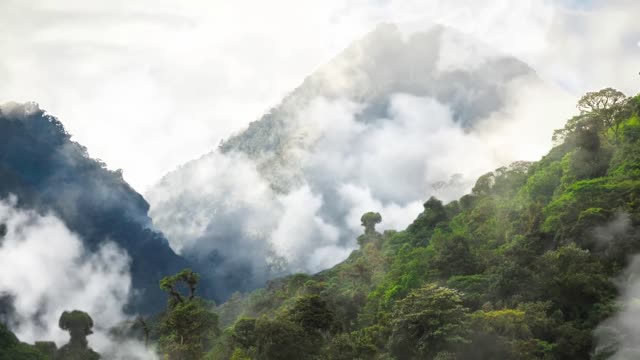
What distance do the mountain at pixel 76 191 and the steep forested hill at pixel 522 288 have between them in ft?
168

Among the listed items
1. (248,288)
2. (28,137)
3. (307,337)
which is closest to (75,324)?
(307,337)

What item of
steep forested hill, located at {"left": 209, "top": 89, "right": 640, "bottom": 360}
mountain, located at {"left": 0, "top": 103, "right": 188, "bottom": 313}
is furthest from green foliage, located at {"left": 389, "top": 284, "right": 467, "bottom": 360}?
mountain, located at {"left": 0, "top": 103, "right": 188, "bottom": 313}

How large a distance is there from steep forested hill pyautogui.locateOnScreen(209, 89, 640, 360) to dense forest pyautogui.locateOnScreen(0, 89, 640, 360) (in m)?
0.12

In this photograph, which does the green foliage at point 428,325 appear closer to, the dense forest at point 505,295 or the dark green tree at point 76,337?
the dense forest at point 505,295

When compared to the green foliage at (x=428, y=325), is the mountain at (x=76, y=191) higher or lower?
higher

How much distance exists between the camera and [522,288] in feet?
181

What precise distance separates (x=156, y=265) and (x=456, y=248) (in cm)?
8329

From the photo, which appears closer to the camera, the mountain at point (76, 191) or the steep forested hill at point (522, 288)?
the steep forested hill at point (522, 288)

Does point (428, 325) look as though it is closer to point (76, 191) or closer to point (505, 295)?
point (505, 295)

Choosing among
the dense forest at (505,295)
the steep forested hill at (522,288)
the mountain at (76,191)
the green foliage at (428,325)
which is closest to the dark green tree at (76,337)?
the dense forest at (505,295)

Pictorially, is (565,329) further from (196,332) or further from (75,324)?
(75,324)

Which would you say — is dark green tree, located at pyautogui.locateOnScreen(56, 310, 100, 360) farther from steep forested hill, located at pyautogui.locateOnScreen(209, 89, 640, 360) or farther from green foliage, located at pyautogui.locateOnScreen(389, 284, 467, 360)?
green foliage, located at pyautogui.locateOnScreen(389, 284, 467, 360)

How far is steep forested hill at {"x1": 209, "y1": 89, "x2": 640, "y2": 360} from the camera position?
44659 millimetres

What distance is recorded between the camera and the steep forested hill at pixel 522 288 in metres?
44.7
